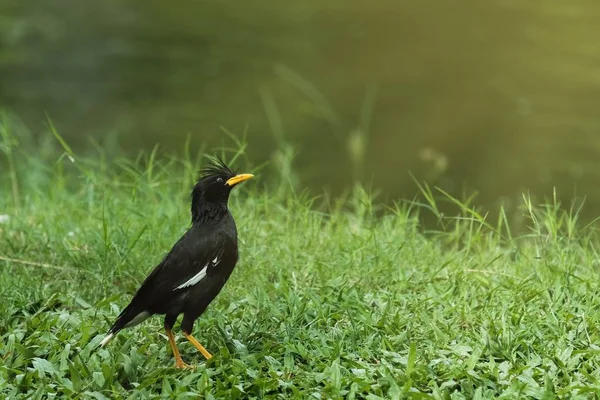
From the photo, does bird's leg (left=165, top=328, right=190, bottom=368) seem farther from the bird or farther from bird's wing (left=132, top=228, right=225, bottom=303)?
bird's wing (left=132, top=228, right=225, bottom=303)

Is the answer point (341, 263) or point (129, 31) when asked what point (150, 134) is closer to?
point (129, 31)

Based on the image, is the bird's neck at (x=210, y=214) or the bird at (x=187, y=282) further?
the bird's neck at (x=210, y=214)

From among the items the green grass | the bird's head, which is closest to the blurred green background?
the green grass

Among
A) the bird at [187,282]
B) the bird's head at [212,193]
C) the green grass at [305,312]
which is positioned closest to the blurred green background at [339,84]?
the green grass at [305,312]

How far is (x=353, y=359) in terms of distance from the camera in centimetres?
440

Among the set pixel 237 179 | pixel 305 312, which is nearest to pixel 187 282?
pixel 237 179

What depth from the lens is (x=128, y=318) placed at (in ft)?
14.3

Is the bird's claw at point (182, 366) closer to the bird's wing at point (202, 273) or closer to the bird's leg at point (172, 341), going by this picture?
the bird's leg at point (172, 341)

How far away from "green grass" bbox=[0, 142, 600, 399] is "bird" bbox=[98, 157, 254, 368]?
0.17 m

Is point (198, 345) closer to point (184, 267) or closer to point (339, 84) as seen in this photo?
point (184, 267)

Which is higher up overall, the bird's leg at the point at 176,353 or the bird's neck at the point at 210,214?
the bird's neck at the point at 210,214

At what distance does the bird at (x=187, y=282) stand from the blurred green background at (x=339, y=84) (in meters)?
4.71

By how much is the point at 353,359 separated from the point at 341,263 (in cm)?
119

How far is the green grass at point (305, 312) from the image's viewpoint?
4195mm
